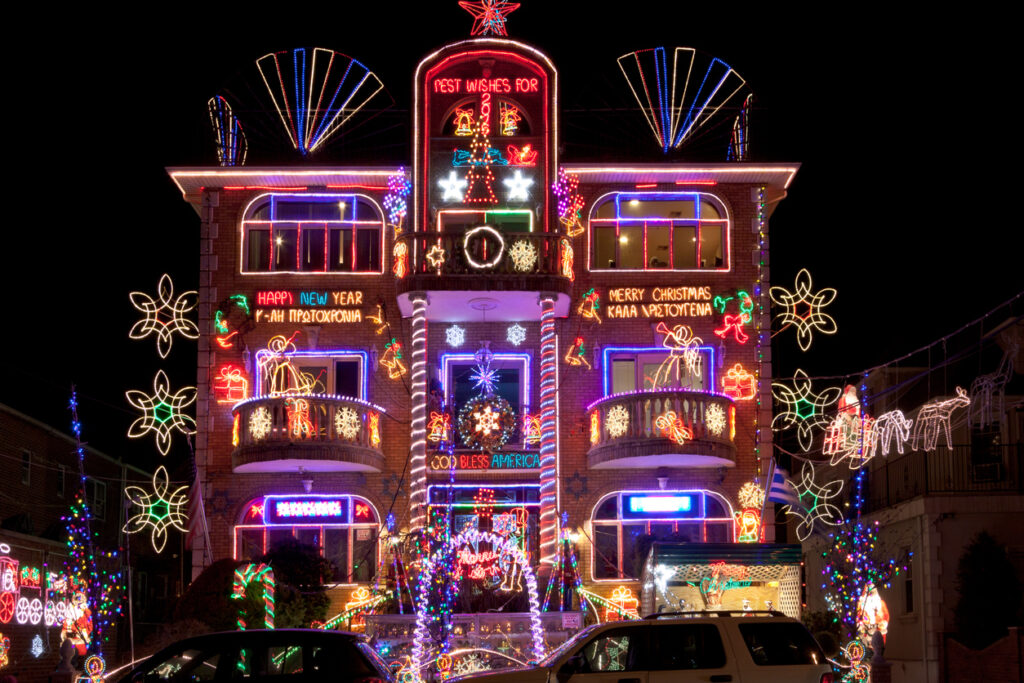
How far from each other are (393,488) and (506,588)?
4000mm

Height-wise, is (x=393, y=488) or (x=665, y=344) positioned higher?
(x=665, y=344)

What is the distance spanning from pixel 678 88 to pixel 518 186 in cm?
513

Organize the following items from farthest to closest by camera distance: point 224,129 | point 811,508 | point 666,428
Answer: point 811,508 → point 224,129 → point 666,428

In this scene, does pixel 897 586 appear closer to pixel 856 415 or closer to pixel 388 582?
pixel 856 415

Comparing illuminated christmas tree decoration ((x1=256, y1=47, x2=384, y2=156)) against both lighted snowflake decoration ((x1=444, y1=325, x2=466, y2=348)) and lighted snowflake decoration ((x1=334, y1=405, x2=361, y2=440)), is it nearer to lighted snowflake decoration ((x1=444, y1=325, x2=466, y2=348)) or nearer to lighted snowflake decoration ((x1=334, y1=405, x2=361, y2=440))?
lighted snowflake decoration ((x1=444, y1=325, x2=466, y2=348))

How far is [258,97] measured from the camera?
30078 mm

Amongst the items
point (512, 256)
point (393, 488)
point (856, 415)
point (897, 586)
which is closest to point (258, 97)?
point (512, 256)

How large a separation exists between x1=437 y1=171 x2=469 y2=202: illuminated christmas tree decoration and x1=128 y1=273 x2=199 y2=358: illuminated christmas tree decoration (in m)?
6.31

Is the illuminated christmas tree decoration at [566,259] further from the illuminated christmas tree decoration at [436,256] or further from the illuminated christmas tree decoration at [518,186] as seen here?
the illuminated christmas tree decoration at [436,256]

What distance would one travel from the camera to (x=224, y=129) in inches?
1151

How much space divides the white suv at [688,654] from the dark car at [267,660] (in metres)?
1.41

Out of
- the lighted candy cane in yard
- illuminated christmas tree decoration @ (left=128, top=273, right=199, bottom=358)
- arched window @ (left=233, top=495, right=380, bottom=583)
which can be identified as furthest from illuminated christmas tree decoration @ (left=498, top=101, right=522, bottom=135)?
the lighted candy cane in yard

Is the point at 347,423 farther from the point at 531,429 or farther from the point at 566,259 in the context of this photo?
the point at 566,259

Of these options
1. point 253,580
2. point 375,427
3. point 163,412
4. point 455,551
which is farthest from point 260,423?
point 455,551
